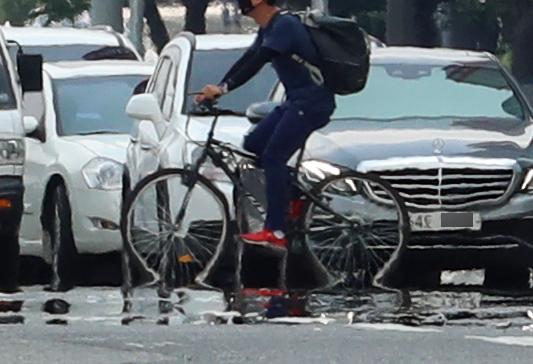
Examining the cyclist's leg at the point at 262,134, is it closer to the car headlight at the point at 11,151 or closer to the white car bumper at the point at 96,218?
the car headlight at the point at 11,151

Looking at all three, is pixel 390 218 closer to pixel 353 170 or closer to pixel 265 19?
pixel 353 170

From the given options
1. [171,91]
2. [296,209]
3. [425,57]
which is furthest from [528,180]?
[171,91]

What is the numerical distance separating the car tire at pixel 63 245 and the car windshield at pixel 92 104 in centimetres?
96

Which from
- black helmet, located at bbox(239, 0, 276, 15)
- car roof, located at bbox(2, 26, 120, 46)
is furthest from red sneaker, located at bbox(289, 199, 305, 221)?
car roof, located at bbox(2, 26, 120, 46)

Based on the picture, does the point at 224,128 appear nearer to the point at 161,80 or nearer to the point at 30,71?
the point at 30,71

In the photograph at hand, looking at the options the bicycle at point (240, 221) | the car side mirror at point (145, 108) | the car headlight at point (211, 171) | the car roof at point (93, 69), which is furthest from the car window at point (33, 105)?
the bicycle at point (240, 221)

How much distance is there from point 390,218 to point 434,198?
1.17ft

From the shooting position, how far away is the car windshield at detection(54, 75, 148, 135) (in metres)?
16.1

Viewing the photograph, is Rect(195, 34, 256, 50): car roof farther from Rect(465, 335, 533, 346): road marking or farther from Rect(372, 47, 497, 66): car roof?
Rect(465, 335, 533, 346): road marking

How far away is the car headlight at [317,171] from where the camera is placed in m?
12.6

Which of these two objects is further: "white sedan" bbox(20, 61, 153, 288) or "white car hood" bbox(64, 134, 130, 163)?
"white car hood" bbox(64, 134, 130, 163)

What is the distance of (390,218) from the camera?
41.0ft

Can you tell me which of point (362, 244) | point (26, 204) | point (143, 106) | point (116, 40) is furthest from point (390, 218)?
point (116, 40)

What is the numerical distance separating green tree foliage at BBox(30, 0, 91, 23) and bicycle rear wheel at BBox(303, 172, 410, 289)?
119 feet
